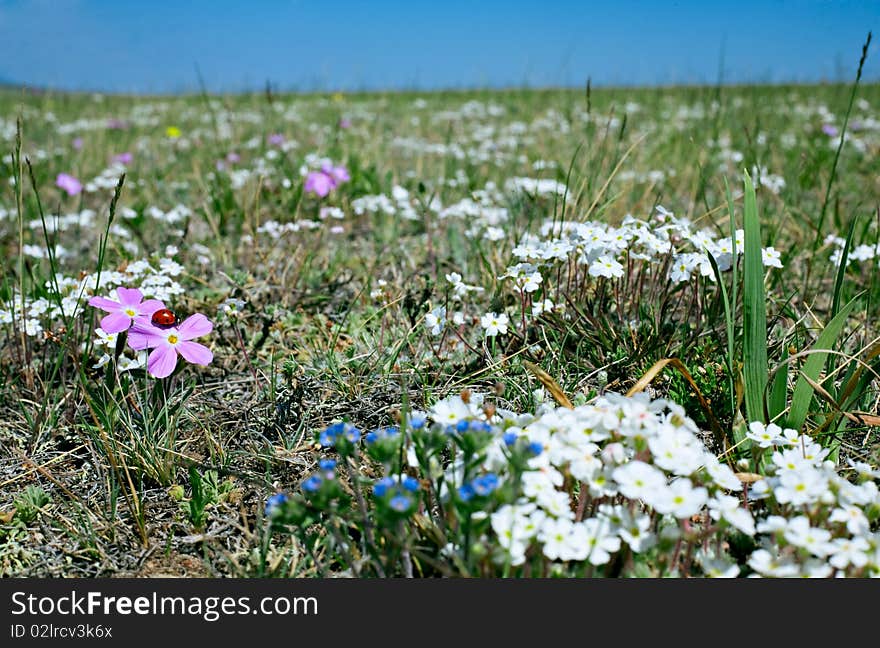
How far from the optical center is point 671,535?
1.56 metres

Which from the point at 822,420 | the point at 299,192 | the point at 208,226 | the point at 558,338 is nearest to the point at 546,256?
the point at 558,338

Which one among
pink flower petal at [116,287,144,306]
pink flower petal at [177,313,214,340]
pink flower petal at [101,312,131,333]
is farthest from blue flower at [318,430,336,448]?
pink flower petal at [116,287,144,306]

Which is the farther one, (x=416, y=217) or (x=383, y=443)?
(x=416, y=217)

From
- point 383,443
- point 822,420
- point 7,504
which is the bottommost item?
point 7,504

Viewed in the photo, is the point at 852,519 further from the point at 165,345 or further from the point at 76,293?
the point at 76,293

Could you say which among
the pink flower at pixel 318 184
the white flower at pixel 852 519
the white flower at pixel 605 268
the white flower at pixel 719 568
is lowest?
the white flower at pixel 719 568

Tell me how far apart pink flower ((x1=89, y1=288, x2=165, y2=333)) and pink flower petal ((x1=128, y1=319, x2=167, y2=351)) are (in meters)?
0.05

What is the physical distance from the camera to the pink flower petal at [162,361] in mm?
2270

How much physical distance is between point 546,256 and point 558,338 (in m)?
0.38

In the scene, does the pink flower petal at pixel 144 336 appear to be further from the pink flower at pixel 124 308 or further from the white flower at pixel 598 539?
the white flower at pixel 598 539

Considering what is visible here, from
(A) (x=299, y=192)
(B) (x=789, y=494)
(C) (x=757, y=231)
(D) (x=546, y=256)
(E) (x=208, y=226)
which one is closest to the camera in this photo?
(B) (x=789, y=494)

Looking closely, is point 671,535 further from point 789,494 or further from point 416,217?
point 416,217

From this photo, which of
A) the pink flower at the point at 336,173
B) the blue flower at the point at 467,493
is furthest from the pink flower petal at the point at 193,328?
the pink flower at the point at 336,173

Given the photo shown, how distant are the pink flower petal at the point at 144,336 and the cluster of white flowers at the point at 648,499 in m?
1.07
